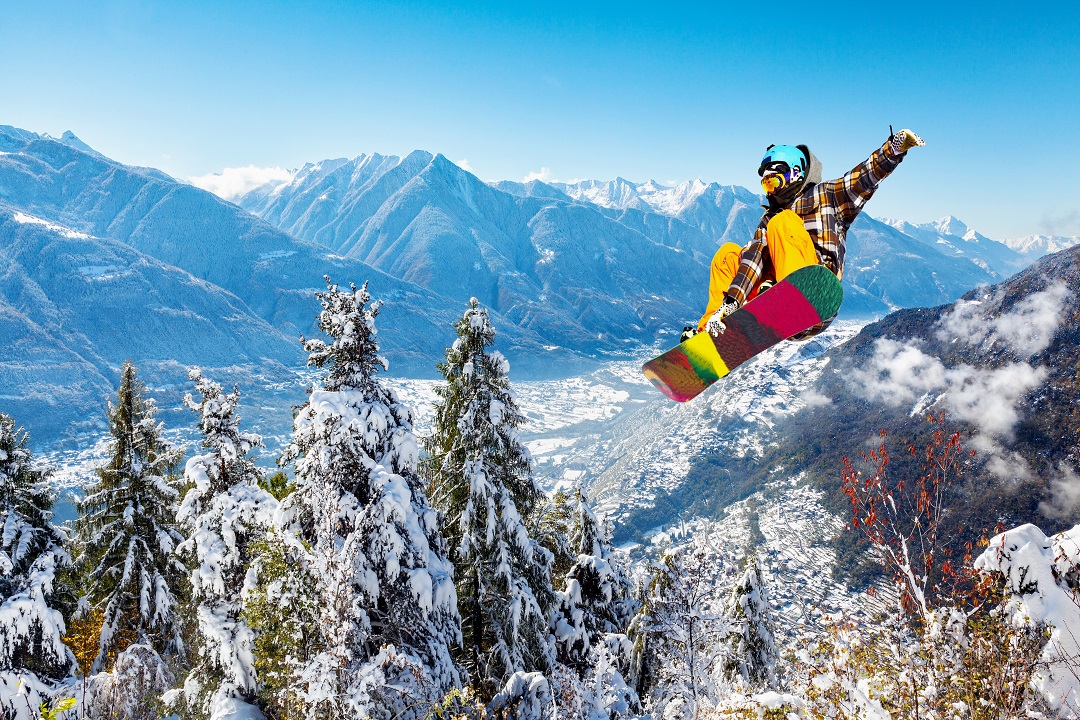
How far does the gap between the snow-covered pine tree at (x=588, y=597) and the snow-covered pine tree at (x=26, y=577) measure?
473 inches

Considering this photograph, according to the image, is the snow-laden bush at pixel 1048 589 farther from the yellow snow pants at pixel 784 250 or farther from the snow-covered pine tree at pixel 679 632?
the yellow snow pants at pixel 784 250

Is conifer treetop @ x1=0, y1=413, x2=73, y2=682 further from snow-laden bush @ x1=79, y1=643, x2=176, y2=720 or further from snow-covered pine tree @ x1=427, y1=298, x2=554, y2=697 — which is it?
snow-covered pine tree @ x1=427, y1=298, x2=554, y2=697

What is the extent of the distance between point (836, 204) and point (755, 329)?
1.34 m

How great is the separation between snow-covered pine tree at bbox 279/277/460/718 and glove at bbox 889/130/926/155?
8.48 m

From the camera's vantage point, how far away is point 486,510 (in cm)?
1317

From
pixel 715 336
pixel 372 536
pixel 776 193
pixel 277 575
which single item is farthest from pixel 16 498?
pixel 776 193

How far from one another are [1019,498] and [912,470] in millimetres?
32767

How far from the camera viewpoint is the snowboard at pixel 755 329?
15.4 feet

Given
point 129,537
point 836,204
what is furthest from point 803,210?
point 129,537

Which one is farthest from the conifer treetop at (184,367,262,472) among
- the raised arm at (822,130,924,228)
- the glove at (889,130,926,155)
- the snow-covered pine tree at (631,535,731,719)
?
the glove at (889,130,926,155)

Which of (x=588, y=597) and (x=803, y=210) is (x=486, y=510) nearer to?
(x=588, y=597)

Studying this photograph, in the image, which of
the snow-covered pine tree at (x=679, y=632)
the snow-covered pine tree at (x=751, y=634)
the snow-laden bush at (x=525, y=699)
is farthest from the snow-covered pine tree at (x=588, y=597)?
the snow-laden bush at (x=525, y=699)

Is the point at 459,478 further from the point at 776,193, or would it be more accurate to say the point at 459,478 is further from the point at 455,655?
the point at 776,193

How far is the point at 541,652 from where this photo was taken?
1386 centimetres
